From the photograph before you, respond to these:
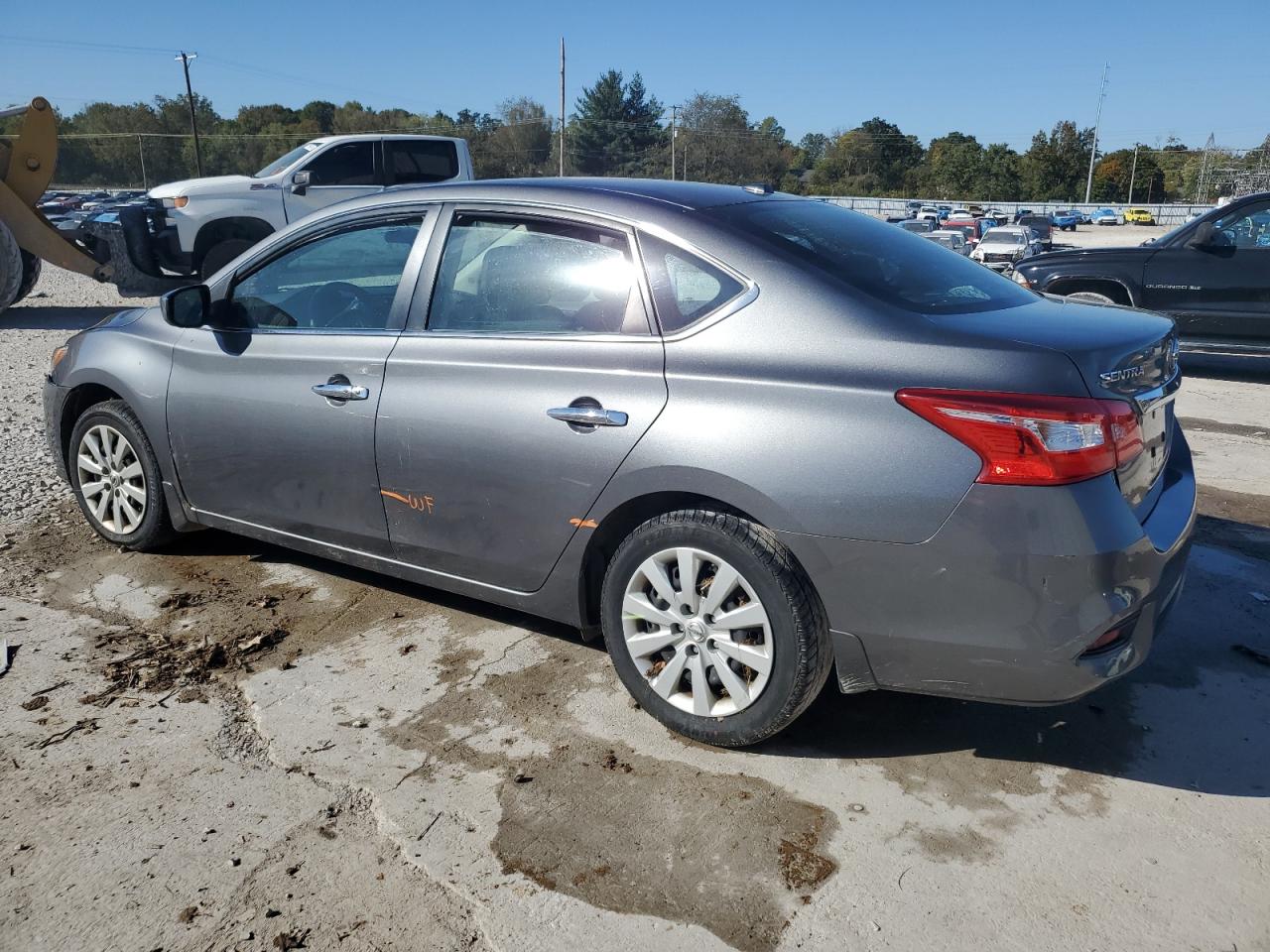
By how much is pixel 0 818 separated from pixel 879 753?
2.54m

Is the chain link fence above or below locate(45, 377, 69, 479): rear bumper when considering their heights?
below

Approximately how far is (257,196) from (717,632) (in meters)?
12.3

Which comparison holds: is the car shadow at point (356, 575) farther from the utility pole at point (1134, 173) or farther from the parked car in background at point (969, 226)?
the utility pole at point (1134, 173)

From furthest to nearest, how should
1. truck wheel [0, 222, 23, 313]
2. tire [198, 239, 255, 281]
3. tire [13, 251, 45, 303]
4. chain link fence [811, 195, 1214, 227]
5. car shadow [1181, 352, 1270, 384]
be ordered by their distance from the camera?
1. chain link fence [811, 195, 1214, 227]
2. tire [198, 239, 255, 281]
3. tire [13, 251, 45, 303]
4. truck wheel [0, 222, 23, 313]
5. car shadow [1181, 352, 1270, 384]

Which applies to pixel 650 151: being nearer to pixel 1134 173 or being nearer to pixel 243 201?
pixel 1134 173

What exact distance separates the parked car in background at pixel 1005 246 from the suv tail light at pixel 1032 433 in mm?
26066

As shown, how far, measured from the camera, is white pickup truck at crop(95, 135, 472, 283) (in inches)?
521

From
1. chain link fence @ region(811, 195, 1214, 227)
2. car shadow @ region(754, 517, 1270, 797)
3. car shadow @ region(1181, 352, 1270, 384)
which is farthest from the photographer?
chain link fence @ region(811, 195, 1214, 227)

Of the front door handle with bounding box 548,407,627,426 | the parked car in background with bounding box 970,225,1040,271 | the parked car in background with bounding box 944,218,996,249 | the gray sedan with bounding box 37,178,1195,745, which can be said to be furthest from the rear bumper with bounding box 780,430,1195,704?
the parked car in background with bounding box 944,218,996,249

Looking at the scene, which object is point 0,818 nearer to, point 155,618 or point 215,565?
point 155,618

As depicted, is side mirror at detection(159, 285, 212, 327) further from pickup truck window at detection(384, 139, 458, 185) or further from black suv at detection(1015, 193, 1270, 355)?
pickup truck window at detection(384, 139, 458, 185)

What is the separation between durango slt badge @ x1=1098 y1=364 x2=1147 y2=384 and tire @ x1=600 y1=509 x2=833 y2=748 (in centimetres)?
97

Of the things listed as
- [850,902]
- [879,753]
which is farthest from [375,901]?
[879,753]

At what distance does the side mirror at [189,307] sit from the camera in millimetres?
4305
